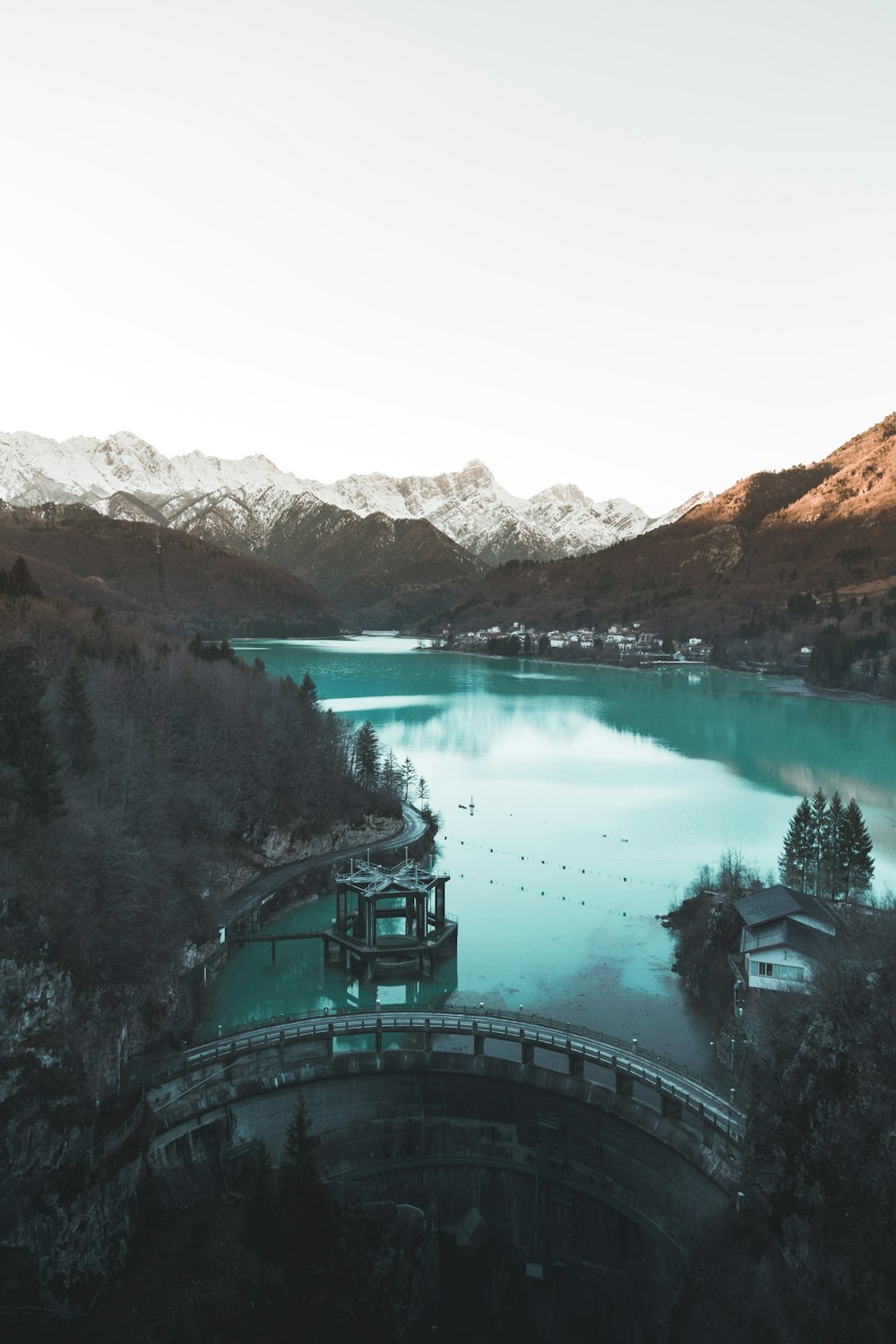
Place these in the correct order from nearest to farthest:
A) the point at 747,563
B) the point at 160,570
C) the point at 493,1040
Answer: the point at 493,1040, the point at 747,563, the point at 160,570

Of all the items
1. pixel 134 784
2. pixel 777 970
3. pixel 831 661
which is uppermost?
pixel 831 661

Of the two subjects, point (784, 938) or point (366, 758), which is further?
point (366, 758)

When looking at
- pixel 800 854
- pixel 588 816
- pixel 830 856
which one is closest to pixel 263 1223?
pixel 800 854

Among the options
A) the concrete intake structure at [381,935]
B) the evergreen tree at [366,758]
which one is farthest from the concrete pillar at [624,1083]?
the evergreen tree at [366,758]

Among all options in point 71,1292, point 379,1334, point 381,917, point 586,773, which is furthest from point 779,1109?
point 586,773

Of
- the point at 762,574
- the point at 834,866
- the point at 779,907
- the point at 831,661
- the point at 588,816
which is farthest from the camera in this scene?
the point at 762,574

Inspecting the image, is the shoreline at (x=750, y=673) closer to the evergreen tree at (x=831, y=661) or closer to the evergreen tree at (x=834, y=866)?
the evergreen tree at (x=831, y=661)

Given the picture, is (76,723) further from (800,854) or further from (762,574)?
(762,574)

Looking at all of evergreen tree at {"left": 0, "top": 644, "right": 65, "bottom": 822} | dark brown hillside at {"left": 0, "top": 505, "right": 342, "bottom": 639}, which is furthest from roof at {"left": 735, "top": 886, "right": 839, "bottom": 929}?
dark brown hillside at {"left": 0, "top": 505, "right": 342, "bottom": 639}

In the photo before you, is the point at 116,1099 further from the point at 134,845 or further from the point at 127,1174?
the point at 134,845
